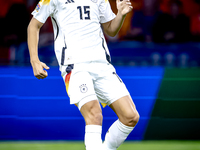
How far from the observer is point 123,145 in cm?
456

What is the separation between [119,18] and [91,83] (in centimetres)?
66

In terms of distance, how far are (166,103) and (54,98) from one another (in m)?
1.45

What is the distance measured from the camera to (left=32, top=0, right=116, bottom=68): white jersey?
9.61 ft

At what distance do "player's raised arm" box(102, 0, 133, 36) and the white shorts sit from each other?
0.37m

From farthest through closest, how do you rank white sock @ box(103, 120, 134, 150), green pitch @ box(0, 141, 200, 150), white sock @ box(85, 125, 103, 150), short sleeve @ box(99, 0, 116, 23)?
green pitch @ box(0, 141, 200, 150) → short sleeve @ box(99, 0, 116, 23) → white sock @ box(103, 120, 134, 150) → white sock @ box(85, 125, 103, 150)

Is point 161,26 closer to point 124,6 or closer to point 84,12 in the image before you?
point 124,6

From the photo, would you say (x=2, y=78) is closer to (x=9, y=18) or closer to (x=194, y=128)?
(x=9, y=18)

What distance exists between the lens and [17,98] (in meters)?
4.83

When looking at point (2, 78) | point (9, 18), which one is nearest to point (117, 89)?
point (2, 78)

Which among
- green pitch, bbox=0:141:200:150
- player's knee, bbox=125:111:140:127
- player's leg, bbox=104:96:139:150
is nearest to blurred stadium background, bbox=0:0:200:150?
green pitch, bbox=0:141:200:150

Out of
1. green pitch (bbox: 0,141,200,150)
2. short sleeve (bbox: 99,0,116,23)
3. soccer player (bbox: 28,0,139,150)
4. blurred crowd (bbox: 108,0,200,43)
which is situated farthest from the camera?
blurred crowd (bbox: 108,0,200,43)

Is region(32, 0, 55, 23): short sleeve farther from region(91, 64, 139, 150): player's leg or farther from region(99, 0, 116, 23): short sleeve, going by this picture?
region(91, 64, 139, 150): player's leg

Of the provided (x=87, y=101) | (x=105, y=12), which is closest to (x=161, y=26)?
(x=105, y=12)

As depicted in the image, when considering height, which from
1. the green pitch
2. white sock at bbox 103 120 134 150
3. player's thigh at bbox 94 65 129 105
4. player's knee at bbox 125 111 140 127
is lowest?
the green pitch
